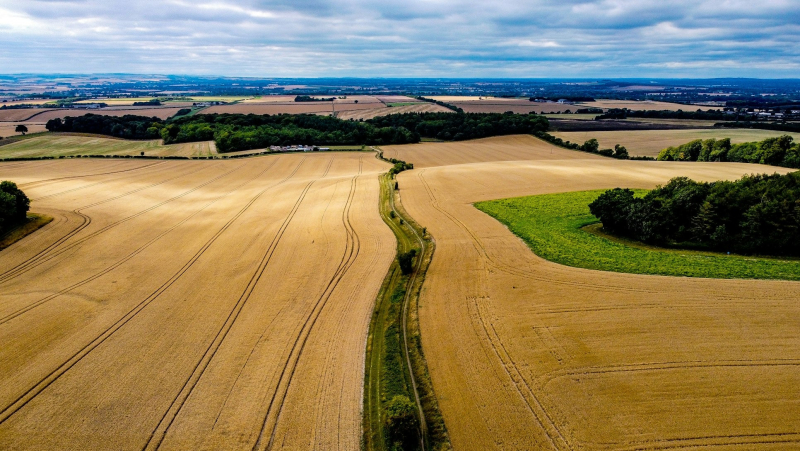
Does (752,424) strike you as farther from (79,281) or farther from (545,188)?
(545,188)

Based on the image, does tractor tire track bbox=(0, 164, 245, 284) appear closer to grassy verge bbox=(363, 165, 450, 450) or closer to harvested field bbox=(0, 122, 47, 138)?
grassy verge bbox=(363, 165, 450, 450)

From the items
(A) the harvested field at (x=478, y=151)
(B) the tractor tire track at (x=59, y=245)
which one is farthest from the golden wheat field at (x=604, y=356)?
(A) the harvested field at (x=478, y=151)

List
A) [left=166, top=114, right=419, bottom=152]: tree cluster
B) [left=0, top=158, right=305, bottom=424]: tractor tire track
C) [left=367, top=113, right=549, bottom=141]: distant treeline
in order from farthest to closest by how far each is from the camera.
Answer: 1. [left=367, top=113, right=549, bottom=141]: distant treeline
2. [left=166, top=114, right=419, bottom=152]: tree cluster
3. [left=0, top=158, right=305, bottom=424]: tractor tire track

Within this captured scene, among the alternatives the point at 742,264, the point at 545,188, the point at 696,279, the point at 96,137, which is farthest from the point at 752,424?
the point at 96,137

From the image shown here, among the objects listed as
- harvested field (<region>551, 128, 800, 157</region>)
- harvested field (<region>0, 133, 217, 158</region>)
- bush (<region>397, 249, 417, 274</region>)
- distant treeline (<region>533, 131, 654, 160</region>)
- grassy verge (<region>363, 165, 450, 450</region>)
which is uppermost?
harvested field (<region>551, 128, 800, 157</region>)

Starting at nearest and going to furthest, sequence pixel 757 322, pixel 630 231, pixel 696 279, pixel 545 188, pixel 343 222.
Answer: pixel 757 322
pixel 696 279
pixel 630 231
pixel 343 222
pixel 545 188

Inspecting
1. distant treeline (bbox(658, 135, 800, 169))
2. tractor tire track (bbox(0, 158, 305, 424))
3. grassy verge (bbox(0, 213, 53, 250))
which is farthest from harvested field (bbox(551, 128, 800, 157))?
grassy verge (bbox(0, 213, 53, 250))

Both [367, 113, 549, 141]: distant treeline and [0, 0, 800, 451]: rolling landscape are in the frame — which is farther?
[367, 113, 549, 141]: distant treeline
